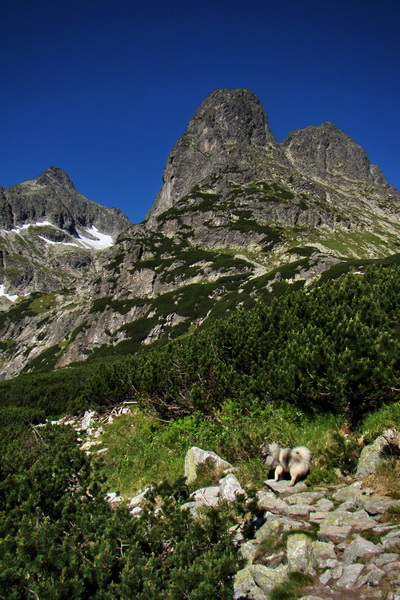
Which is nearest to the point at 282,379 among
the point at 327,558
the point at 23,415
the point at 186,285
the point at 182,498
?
the point at 182,498

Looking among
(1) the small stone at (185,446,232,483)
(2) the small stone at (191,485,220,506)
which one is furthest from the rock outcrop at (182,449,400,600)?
(1) the small stone at (185,446,232,483)

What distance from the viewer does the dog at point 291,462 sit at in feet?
21.9

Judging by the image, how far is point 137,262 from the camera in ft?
354

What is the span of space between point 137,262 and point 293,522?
105743 millimetres

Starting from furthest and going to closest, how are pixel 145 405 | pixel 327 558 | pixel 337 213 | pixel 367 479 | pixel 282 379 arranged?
pixel 337 213 < pixel 145 405 < pixel 282 379 < pixel 367 479 < pixel 327 558

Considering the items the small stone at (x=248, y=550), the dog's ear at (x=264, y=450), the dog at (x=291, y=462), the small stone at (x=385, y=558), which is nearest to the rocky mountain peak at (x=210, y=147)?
the dog's ear at (x=264, y=450)

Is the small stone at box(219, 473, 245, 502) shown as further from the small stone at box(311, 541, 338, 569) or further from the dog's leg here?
the small stone at box(311, 541, 338, 569)

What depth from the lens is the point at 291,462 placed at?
22.3 ft

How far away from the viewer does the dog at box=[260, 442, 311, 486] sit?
6.67 m

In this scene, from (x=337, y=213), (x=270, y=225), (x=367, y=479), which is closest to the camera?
(x=367, y=479)

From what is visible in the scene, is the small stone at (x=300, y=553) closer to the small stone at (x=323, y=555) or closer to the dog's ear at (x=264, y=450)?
the small stone at (x=323, y=555)

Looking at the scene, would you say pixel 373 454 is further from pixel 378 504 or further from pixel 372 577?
pixel 372 577

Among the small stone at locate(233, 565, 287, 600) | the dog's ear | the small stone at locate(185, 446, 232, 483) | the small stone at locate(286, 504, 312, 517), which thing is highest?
the dog's ear

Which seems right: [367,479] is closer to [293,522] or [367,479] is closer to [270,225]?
[293,522]
